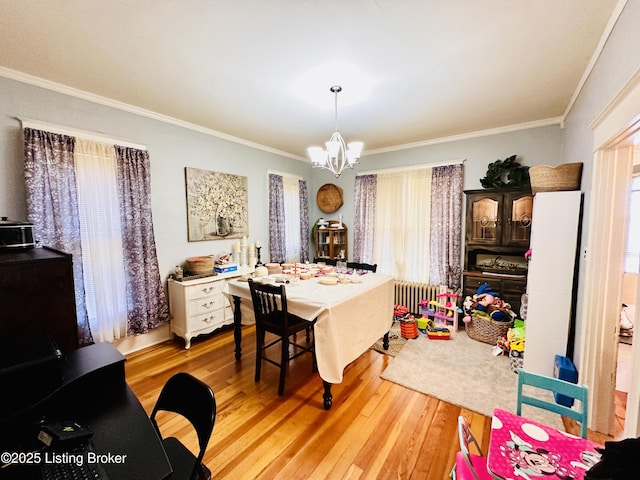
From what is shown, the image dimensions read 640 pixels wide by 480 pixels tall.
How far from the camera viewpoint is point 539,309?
2379 millimetres

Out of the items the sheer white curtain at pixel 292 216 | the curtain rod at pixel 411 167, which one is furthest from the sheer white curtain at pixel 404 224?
the sheer white curtain at pixel 292 216

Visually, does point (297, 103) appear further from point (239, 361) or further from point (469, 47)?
point (239, 361)

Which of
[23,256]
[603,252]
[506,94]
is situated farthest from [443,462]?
[506,94]

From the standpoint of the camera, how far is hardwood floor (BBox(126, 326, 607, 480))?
1607 millimetres

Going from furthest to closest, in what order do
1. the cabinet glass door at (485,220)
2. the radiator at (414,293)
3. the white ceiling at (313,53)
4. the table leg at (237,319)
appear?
the radiator at (414,293) → the cabinet glass door at (485,220) → the table leg at (237,319) → the white ceiling at (313,53)

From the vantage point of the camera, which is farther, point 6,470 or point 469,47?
point 469,47

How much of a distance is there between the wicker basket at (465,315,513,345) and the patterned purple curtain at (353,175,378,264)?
1.76 meters

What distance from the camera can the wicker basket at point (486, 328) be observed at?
3.08 meters

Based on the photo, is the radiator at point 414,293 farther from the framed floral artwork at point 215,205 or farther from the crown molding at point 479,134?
the framed floral artwork at point 215,205

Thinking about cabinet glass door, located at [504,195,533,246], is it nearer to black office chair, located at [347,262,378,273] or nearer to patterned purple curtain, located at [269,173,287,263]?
black office chair, located at [347,262,378,273]

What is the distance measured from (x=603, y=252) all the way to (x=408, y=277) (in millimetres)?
2524

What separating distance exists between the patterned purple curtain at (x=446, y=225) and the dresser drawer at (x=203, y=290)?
10.1 feet

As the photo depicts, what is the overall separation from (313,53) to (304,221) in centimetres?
329

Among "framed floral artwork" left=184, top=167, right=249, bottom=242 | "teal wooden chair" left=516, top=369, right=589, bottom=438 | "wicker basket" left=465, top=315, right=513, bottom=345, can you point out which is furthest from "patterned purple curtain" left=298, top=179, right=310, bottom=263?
"teal wooden chair" left=516, top=369, right=589, bottom=438
